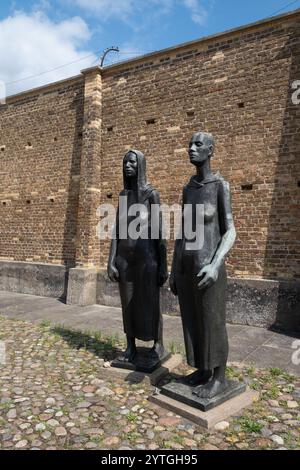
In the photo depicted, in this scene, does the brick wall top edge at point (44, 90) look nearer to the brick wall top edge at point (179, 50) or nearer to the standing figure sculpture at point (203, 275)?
→ the brick wall top edge at point (179, 50)

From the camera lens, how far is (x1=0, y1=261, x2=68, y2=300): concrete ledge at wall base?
370 inches

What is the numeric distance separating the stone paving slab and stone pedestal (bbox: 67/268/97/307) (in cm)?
22

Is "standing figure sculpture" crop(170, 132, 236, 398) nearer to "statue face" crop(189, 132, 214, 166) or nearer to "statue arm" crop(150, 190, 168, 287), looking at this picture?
"statue face" crop(189, 132, 214, 166)

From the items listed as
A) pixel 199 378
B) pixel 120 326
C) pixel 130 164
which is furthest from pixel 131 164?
pixel 120 326

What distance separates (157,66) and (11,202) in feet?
18.9

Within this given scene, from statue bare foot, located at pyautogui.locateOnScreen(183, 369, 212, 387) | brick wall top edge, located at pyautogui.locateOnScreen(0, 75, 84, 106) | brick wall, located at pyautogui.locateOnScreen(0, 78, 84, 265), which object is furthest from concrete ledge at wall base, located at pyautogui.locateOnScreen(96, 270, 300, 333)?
brick wall top edge, located at pyautogui.locateOnScreen(0, 75, 84, 106)

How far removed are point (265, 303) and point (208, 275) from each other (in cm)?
393

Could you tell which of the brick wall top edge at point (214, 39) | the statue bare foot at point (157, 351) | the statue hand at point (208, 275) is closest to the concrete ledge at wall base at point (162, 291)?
the statue bare foot at point (157, 351)

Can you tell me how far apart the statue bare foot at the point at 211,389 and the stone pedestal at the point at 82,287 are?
5.36m

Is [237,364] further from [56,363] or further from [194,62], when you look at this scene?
[194,62]

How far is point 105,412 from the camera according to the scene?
332 cm

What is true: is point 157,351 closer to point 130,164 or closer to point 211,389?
point 211,389

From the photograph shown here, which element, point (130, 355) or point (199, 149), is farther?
point (130, 355)

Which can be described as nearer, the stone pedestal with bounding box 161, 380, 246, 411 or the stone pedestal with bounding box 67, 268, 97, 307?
the stone pedestal with bounding box 161, 380, 246, 411
